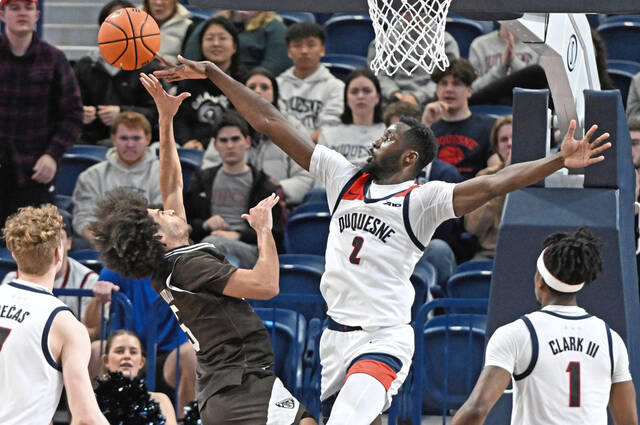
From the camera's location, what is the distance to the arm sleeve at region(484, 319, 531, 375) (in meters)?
4.78

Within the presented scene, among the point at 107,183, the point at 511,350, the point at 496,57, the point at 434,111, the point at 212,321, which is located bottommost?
the point at 212,321

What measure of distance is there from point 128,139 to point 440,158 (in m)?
2.68

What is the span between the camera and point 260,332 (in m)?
5.59

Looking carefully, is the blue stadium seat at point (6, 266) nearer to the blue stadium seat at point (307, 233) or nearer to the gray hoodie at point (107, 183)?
the gray hoodie at point (107, 183)

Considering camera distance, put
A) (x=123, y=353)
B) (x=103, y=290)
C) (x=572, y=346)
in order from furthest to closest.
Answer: (x=103, y=290) < (x=123, y=353) < (x=572, y=346)

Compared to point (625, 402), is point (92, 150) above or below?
above

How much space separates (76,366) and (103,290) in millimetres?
2778

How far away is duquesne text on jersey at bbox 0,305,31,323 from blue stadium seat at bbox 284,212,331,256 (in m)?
4.23

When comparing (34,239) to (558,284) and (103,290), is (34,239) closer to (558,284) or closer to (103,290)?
(558,284)

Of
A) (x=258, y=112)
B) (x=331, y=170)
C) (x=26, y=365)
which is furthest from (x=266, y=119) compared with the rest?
(x=26, y=365)

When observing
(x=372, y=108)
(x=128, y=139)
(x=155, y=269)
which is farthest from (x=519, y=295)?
(x=128, y=139)

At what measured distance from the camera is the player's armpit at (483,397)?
4.68m

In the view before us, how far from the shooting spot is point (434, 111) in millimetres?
9414

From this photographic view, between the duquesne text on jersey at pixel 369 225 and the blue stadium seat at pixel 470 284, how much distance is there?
2317 millimetres
